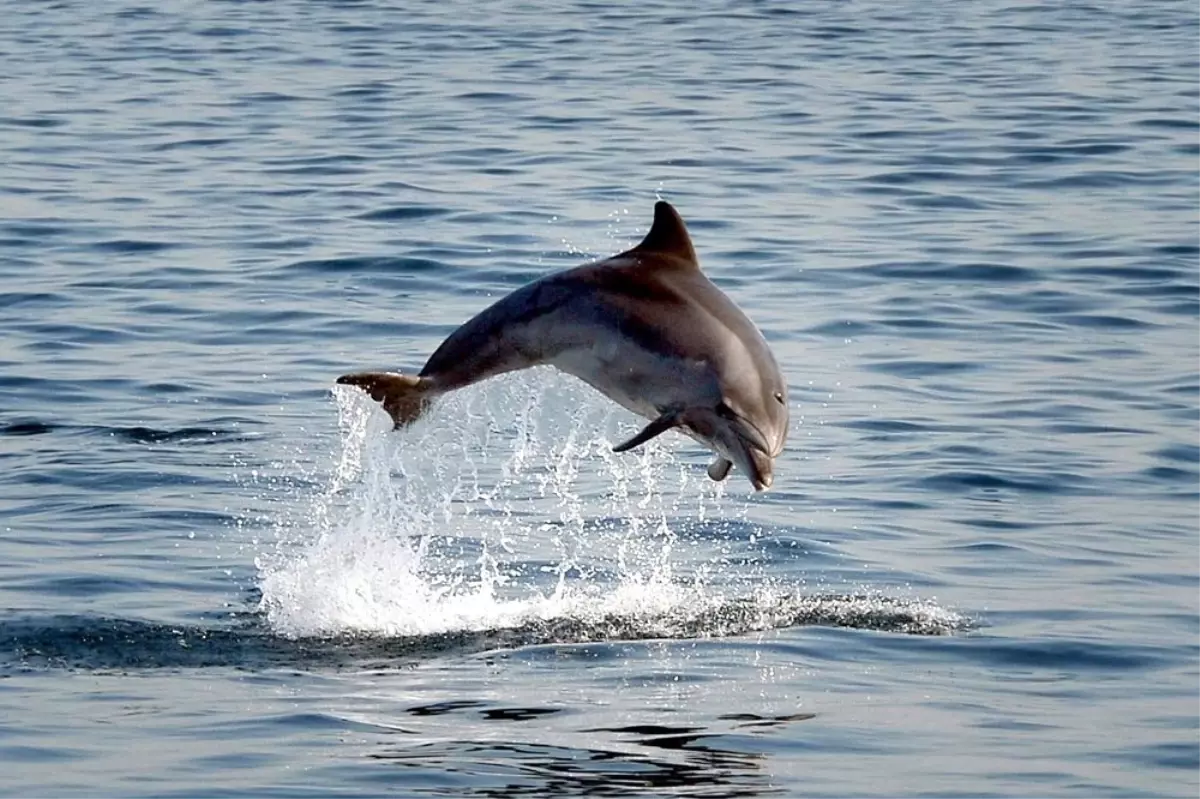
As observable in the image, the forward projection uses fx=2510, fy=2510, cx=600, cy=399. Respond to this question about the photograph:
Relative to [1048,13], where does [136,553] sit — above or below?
below

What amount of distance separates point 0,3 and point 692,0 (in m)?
12.8

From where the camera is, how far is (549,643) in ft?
36.3

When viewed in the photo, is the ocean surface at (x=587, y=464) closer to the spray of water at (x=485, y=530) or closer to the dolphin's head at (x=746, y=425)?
the spray of water at (x=485, y=530)

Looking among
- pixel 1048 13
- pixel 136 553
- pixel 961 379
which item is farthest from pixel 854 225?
pixel 1048 13

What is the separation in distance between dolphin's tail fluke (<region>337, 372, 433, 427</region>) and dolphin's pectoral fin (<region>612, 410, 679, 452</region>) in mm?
1276

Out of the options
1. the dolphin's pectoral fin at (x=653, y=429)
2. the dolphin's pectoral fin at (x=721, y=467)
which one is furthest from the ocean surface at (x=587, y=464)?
the dolphin's pectoral fin at (x=653, y=429)

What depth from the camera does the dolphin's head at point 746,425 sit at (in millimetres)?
9656

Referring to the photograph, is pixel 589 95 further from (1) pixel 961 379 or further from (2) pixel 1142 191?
(1) pixel 961 379

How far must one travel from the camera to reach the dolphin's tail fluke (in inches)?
418

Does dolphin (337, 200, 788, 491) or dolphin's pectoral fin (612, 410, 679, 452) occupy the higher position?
dolphin (337, 200, 788, 491)

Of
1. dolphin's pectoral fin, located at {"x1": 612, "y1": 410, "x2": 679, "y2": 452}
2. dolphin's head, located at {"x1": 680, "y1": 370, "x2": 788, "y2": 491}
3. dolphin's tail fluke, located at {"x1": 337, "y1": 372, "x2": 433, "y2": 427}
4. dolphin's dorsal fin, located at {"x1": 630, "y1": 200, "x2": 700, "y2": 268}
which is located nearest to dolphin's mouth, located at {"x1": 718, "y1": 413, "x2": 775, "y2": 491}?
dolphin's head, located at {"x1": 680, "y1": 370, "x2": 788, "y2": 491}

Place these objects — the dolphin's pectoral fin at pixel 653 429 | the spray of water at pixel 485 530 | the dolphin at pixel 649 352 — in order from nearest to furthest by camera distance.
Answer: the dolphin's pectoral fin at pixel 653 429, the dolphin at pixel 649 352, the spray of water at pixel 485 530

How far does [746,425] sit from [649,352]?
0.52 meters

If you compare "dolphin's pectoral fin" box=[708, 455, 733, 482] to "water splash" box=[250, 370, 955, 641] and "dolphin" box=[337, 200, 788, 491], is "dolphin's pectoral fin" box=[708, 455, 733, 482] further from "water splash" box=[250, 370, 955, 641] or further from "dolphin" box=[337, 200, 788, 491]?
"water splash" box=[250, 370, 955, 641]
